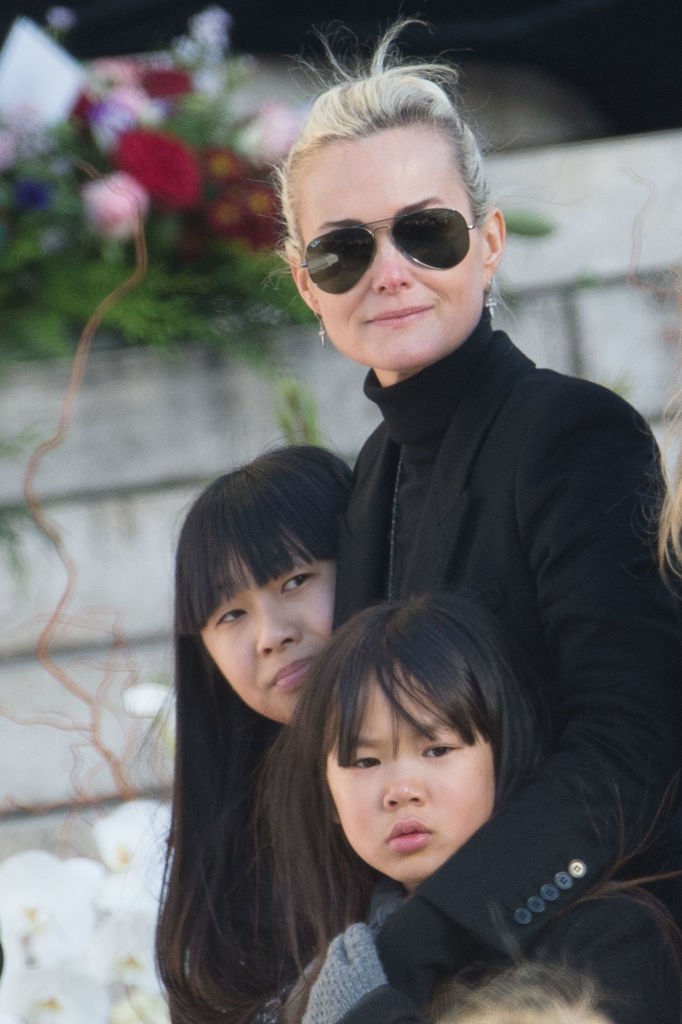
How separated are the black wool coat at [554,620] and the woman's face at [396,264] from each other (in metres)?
0.08

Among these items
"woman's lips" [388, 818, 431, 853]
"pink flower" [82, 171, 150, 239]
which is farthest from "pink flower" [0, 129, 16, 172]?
"woman's lips" [388, 818, 431, 853]

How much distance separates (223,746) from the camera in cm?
255

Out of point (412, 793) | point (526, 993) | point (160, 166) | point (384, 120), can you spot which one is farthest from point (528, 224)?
point (526, 993)

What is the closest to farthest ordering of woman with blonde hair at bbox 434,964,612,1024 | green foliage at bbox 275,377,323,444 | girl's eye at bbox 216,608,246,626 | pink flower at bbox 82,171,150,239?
woman with blonde hair at bbox 434,964,612,1024
girl's eye at bbox 216,608,246,626
green foliage at bbox 275,377,323,444
pink flower at bbox 82,171,150,239

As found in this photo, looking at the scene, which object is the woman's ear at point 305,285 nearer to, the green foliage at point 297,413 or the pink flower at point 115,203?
the green foliage at point 297,413

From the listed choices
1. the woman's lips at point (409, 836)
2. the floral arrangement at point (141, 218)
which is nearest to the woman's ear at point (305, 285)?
the woman's lips at point (409, 836)

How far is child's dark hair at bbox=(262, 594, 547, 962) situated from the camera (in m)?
2.04

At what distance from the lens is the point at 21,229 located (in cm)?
437

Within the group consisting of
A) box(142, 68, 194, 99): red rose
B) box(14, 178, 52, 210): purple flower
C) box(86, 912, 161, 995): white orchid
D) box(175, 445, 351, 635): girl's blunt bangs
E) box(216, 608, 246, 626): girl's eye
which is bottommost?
box(86, 912, 161, 995): white orchid

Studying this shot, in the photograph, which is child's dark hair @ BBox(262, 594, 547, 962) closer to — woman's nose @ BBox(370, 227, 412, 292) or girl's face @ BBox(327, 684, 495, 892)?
girl's face @ BBox(327, 684, 495, 892)

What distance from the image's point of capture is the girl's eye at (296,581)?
2430 mm

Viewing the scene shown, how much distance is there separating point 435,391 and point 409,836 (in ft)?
1.80

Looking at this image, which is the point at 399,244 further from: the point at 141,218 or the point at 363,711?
the point at 141,218

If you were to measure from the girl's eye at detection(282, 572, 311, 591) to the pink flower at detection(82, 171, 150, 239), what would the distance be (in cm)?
205
